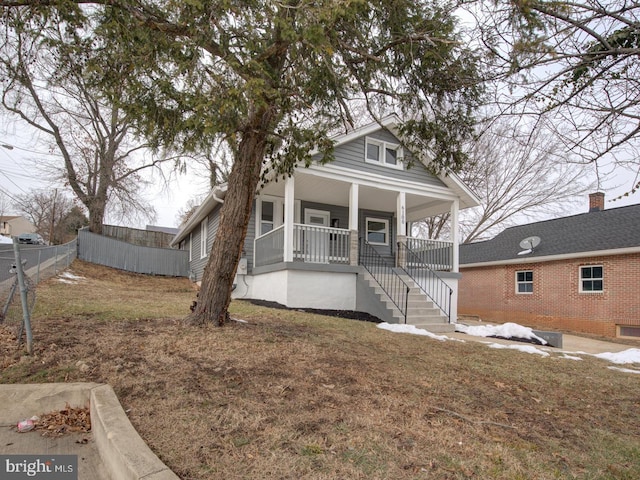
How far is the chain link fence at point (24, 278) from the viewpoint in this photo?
4.07m

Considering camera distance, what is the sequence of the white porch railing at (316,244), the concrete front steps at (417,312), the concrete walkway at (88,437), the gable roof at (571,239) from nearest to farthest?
the concrete walkway at (88,437) → the concrete front steps at (417,312) → the white porch railing at (316,244) → the gable roof at (571,239)

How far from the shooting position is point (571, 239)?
14148 millimetres

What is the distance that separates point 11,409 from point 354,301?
7.94 metres

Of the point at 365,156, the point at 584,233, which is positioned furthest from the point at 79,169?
the point at 584,233

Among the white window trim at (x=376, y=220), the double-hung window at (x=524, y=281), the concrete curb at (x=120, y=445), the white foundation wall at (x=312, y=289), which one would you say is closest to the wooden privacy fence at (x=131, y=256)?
the white window trim at (x=376, y=220)

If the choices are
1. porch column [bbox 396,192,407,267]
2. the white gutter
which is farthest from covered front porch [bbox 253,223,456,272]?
the white gutter

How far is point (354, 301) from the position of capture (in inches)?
396

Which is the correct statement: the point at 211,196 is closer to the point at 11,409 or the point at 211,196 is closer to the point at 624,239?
the point at 11,409

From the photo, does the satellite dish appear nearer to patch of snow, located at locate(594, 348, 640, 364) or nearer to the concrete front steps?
the concrete front steps

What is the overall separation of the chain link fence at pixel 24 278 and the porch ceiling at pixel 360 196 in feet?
20.6

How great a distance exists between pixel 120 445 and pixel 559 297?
619 inches

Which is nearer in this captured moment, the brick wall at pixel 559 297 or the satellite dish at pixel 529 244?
the brick wall at pixel 559 297

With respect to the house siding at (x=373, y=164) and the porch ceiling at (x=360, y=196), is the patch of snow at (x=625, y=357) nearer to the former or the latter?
the house siding at (x=373, y=164)

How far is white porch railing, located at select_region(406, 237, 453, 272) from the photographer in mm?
11453
